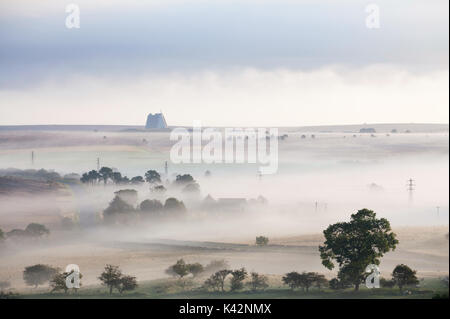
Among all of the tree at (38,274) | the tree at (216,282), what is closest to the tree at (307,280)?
the tree at (216,282)

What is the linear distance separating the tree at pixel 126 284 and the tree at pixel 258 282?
7.26 meters

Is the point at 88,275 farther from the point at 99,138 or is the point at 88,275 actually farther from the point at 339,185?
the point at 339,185

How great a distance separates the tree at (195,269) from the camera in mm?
41062

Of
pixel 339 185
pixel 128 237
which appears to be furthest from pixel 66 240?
pixel 339 185

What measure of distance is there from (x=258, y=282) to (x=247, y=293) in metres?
2.60

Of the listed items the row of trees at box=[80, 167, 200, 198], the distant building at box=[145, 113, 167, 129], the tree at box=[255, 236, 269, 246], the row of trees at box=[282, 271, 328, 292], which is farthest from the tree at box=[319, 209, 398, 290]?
the row of trees at box=[80, 167, 200, 198]

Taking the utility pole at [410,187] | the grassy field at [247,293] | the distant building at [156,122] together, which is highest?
the distant building at [156,122]

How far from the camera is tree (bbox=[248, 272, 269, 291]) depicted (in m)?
36.6

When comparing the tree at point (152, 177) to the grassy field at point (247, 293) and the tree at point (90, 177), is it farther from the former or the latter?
the grassy field at point (247, 293)

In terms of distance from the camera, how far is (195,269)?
136 feet

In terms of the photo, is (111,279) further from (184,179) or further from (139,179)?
(184,179)

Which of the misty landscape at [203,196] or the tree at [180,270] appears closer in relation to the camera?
the tree at [180,270]

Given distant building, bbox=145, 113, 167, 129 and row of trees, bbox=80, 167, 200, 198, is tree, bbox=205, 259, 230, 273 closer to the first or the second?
row of trees, bbox=80, 167, 200, 198

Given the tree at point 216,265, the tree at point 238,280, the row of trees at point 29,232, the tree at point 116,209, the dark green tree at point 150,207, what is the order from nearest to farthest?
1. the tree at point 238,280
2. the tree at point 216,265
3. the row of trees at point 29,232
4. the tree at point 116,209
5. the dark green tree at point 150,207
